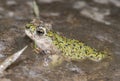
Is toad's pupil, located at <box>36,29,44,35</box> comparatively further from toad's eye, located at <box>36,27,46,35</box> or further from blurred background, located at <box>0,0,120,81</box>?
blurred background, located at <box>0,0,120,81</box>

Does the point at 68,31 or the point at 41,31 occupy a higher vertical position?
the point at 41,31

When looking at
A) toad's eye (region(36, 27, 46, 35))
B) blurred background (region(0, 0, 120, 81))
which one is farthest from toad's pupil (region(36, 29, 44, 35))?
blurred background (region(0, 0, 120, 81))

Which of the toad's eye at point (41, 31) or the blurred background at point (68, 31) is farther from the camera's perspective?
the toad's eye at point (41, 31)

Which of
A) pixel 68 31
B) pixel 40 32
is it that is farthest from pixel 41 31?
pixel 68 31

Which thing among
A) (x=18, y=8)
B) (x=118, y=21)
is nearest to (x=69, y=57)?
(x=118, y=21)

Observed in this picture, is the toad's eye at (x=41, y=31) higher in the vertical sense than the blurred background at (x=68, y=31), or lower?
higher

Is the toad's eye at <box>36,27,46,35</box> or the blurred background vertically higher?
the toad's eye at <box>36,27,46,35</box>

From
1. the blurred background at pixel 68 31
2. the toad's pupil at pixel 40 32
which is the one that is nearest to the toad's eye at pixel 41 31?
the toad's pupil at pixel 40 32

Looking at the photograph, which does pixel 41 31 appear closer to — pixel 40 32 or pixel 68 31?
pixel 40 32

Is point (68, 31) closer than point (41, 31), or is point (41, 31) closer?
point (41, 31)

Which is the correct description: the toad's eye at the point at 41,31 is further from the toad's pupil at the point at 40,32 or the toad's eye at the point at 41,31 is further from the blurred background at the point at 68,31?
the blurred background at the point at 68,31

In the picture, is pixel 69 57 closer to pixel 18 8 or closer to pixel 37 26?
pixel 37 26

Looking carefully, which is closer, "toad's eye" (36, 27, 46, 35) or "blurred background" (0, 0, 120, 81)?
"blurred background" (0, 0, 120, 81)
